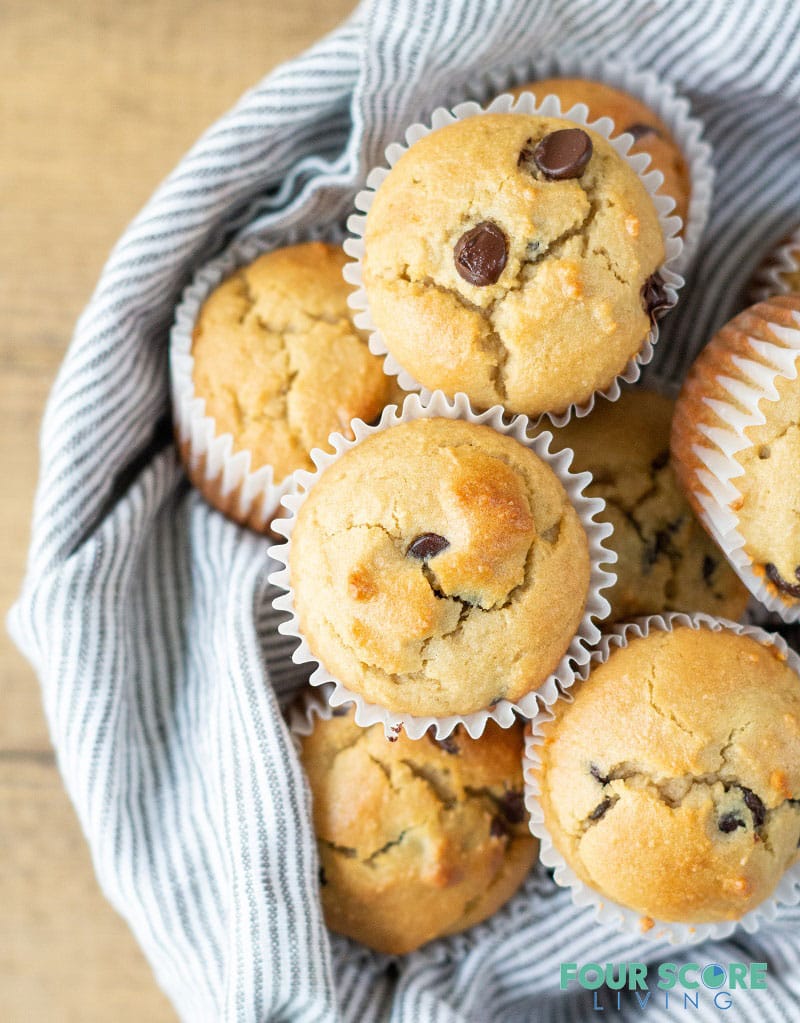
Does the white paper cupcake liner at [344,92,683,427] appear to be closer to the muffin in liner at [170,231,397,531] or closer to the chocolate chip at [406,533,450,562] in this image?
the muffin in liner at [170,231,397,531]

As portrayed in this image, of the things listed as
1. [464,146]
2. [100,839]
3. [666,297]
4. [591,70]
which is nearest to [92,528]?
[100,839]

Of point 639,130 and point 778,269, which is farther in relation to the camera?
point 778,269

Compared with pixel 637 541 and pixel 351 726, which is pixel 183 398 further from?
pixel 637 541

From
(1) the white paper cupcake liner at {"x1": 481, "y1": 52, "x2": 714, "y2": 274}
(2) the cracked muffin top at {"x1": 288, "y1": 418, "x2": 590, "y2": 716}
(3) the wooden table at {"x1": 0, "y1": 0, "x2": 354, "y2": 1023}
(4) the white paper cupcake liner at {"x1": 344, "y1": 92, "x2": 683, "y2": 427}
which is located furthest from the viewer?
(3) the wooden table at {"x1": 0, "y1": 0, "x2": 354, "y2": 1023}

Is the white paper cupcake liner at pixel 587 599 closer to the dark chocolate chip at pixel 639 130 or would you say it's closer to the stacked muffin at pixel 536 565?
the stacked muffin at pixel 536 565

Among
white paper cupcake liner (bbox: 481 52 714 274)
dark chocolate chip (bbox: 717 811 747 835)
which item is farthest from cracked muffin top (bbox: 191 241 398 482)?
dark chocolate chip (bbox: 717 811 747 835)

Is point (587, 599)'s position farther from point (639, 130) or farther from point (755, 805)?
point (639, 130)

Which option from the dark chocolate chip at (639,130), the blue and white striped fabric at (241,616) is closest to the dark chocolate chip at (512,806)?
the blue and white striped fabric at (241,616)

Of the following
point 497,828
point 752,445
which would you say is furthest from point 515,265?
point 497,828
